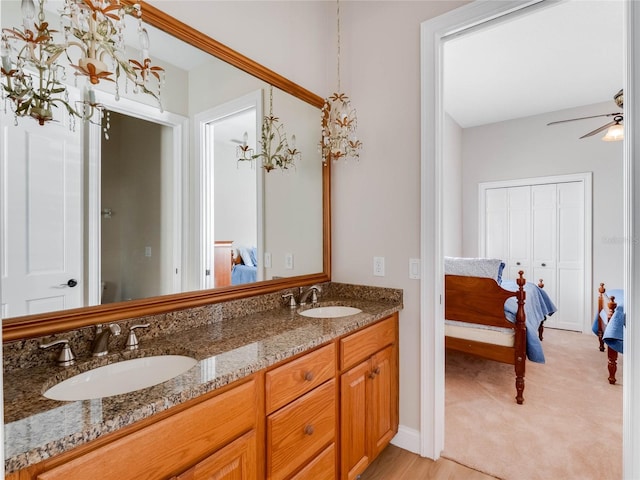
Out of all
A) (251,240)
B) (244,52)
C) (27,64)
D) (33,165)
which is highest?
(244,52)

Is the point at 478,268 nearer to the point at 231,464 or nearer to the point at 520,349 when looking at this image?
the point at 520,349

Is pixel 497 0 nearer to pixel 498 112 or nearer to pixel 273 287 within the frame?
pixel 273 287

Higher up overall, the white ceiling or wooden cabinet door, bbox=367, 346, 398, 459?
the white ceiling

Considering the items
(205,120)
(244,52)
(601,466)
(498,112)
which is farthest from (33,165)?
(498,112)

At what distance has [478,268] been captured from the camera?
279 centimetres

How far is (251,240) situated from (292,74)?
106 cm

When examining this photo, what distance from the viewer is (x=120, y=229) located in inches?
51.3

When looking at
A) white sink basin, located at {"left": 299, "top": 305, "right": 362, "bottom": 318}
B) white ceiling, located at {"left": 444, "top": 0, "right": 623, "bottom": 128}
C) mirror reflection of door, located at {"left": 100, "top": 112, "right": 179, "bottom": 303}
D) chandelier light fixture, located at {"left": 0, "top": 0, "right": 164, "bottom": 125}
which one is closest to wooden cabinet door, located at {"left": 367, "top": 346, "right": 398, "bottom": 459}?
white sink basin, located at {"left": 299, "top": 305, "right": 362, "bottom": 318}

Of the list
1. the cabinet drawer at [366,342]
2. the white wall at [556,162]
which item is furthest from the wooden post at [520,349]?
the white wall at [556,162]

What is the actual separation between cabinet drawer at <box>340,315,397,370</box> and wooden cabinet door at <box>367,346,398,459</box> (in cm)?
5

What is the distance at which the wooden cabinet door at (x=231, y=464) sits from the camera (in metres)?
0.94

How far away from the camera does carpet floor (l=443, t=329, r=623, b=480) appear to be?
189 cm

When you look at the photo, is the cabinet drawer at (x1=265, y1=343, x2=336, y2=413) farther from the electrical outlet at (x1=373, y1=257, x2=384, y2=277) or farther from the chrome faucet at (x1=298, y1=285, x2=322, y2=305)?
the electrical outlet at (x1=373, y1=257, x2=384, y2=277)

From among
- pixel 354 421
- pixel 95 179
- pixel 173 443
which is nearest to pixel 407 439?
pixel 354 421
